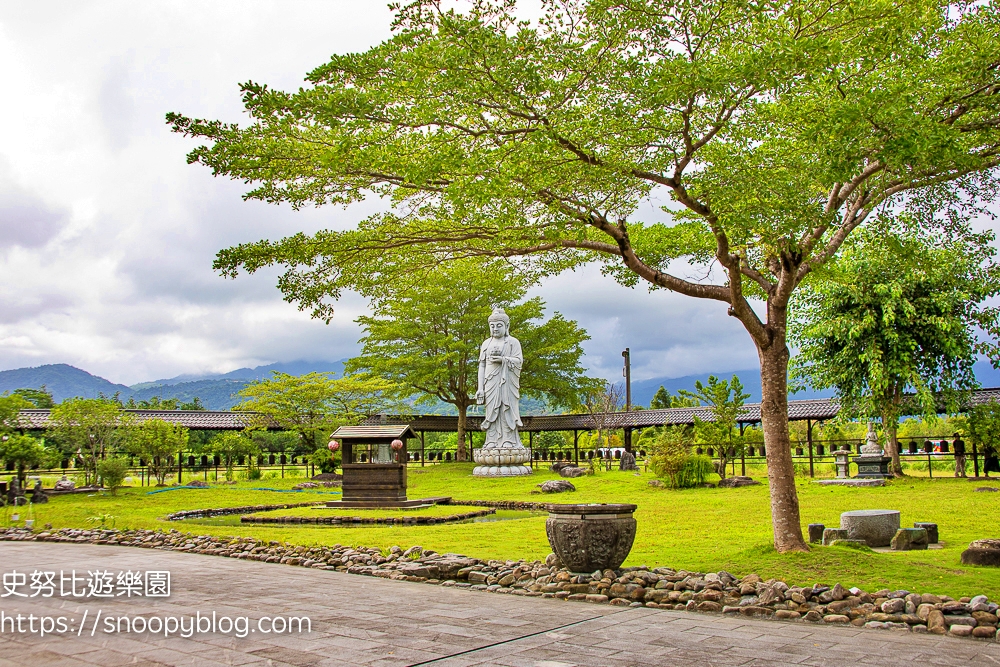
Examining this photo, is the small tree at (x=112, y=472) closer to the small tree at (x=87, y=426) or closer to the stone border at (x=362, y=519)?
the small tree at (x=87, y=426)

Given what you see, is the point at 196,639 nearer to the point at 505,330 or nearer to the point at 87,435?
the point at 87,435

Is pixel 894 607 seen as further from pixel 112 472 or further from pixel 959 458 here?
pixel 112 472

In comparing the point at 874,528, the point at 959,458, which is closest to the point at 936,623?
the point at 874,528

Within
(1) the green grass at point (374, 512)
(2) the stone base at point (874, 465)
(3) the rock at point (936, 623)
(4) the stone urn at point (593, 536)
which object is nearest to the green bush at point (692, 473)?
(2) the stone base at point (874, 465)

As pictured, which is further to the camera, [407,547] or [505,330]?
[505,330]

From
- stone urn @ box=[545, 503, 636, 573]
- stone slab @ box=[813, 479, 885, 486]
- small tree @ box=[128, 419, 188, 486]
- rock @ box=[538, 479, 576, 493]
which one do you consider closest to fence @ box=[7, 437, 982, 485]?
small tree @ box=[128, 419, 188, 486]

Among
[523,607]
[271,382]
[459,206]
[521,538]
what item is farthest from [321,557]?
[271,382]

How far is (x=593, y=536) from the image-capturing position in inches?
311

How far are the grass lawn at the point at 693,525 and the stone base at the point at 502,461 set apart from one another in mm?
1354

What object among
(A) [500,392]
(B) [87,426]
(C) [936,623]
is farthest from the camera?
(A) [500,392]

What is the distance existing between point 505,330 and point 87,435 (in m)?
14.3

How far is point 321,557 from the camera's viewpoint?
33.4ft

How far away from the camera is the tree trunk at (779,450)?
848cm

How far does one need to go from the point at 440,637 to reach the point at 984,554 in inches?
243
